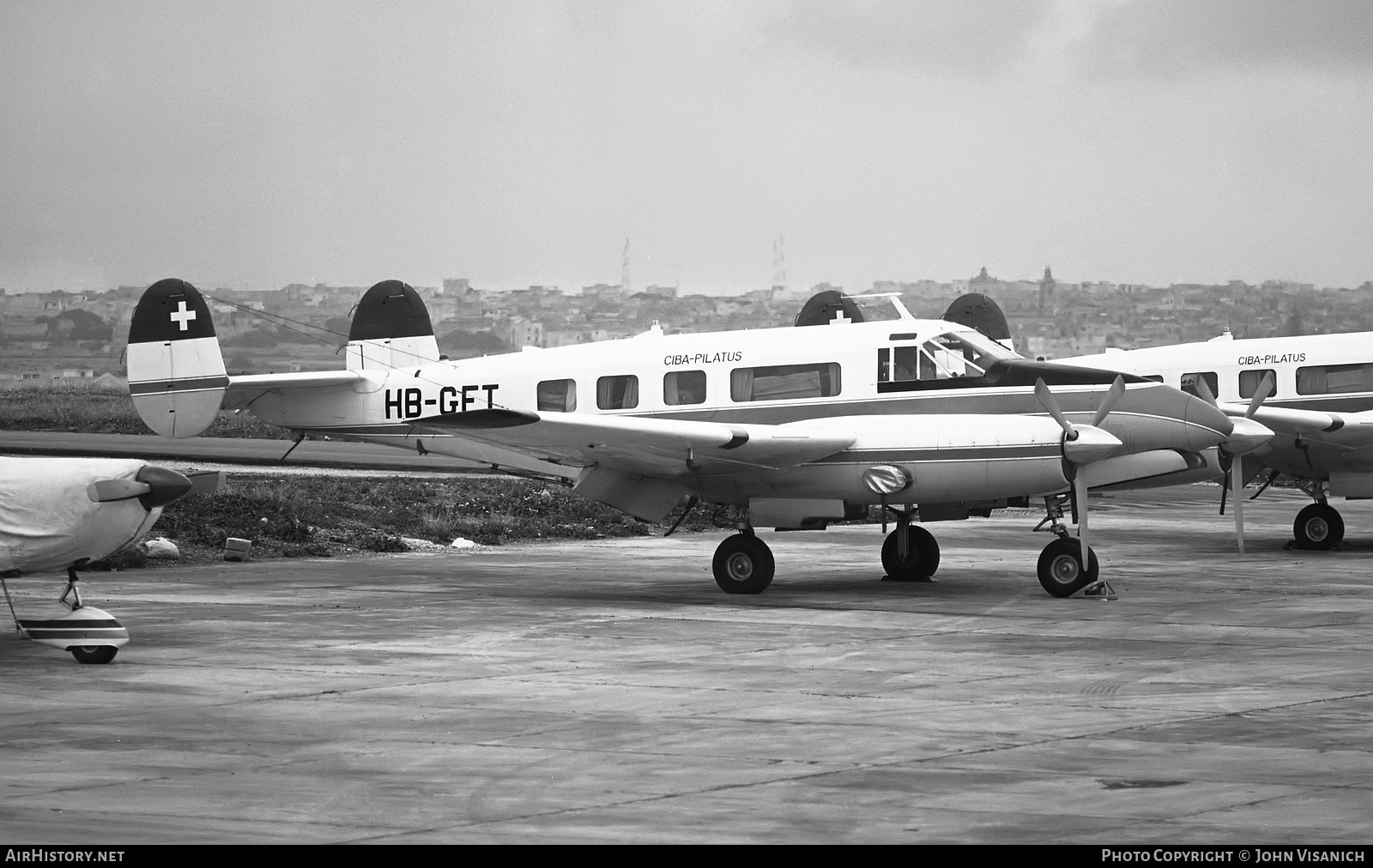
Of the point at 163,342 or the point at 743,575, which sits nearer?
the point at 743,575

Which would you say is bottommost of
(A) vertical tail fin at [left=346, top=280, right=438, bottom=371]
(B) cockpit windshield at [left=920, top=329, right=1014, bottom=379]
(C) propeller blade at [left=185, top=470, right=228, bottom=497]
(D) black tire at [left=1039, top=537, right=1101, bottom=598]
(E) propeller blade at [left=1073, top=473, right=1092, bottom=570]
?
(D) black tire at [left=1039, top=537, right=1101, bottom=598]

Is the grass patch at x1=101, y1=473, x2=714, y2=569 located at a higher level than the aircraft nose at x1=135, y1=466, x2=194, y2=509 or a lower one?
lower

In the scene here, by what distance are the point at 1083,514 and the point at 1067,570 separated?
0.80 m

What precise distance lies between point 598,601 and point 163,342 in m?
7.02

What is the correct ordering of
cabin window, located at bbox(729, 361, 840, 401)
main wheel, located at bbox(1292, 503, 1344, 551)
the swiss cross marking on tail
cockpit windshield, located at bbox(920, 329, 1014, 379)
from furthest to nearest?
1. main wheel, located at bbox(1292, 503, 1344, 551)
2. the swiss cross marking on tail
3. cabin window, located at bbox(729, 361, 840, 401)
4. cockpit windshield, located at bbox(920, 329, 1014, 379)

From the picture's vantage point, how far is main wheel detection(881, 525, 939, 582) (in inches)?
784

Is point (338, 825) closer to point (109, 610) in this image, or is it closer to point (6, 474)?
point (6, 474)

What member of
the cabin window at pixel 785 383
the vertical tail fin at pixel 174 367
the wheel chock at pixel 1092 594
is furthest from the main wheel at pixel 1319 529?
the vertical tail fin at pixel 174 367

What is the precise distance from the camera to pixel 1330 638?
14555 millimetres

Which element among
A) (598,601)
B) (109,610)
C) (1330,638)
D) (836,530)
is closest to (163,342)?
(109,610)

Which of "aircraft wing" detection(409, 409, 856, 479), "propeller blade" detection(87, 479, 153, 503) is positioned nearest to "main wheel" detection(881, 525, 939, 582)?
"aircraft wing" detection(409, 409, 856, 479)

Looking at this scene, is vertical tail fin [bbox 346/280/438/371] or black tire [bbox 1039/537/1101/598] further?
vertical tail fin [bbox 346/280/438/371]

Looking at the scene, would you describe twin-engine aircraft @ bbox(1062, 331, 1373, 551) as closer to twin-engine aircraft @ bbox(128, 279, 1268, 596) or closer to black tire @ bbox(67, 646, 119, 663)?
twin-engine aircraft @ bbox(128, 279, 1268, 596)

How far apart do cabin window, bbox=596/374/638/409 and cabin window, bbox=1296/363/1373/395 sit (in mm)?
11011
